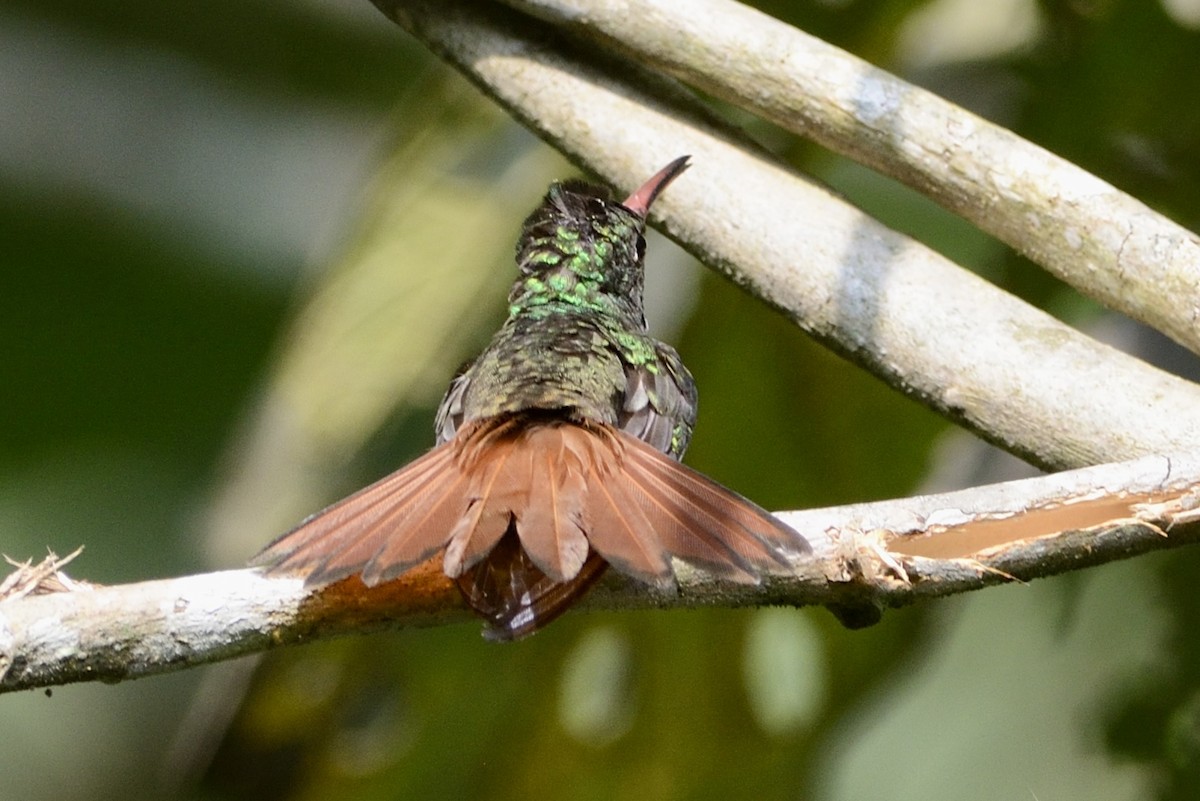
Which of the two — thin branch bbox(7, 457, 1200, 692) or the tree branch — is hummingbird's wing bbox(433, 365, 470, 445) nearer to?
the tree branch

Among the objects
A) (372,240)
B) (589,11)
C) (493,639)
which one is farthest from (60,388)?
(493,639)

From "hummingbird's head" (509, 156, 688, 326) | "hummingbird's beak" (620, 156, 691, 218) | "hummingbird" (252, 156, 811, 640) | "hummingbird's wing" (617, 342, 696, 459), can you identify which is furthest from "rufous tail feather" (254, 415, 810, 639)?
"hummingbird's head" (509, 156, 688, 326)

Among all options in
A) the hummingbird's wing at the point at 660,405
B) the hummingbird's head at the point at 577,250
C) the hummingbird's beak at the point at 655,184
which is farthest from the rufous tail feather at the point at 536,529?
the hummingbird's head at the point at 577,250

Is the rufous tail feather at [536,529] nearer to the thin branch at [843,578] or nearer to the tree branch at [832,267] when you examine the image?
the thin branch at [843,578]

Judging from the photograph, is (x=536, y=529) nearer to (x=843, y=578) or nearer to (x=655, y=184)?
(x=843, y=578)

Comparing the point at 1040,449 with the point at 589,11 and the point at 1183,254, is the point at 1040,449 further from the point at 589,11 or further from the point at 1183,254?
the point at 589,11

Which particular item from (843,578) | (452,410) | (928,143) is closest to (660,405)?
(452,410)
